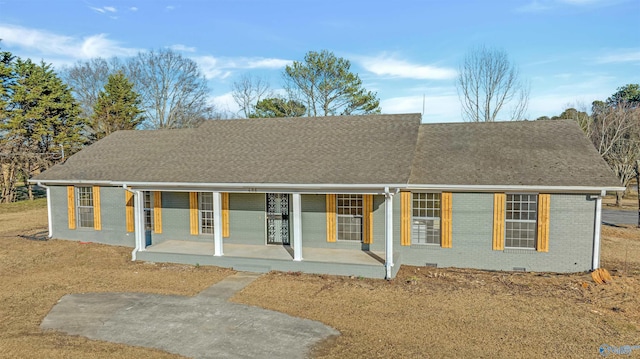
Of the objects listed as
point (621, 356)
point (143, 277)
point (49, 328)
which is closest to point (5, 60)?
point (143, 277)

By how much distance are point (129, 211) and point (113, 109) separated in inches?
891

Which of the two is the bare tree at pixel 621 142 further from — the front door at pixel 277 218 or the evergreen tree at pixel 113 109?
the evergreen tree at pixel 113 109

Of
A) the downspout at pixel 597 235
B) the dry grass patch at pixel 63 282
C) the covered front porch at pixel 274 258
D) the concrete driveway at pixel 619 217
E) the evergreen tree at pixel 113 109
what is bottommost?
the concrete driveway at pixel 619 217

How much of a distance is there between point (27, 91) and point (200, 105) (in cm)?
1845

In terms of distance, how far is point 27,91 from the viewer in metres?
28.8

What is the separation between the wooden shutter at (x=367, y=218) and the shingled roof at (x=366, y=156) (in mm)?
1238

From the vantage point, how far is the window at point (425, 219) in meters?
11.9

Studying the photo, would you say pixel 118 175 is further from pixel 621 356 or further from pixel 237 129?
pixel 621 356

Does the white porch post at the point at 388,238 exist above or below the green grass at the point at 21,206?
above

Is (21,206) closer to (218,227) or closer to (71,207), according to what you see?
(71,207)

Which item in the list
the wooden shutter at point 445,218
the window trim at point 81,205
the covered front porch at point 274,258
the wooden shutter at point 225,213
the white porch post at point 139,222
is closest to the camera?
the covered front porch at point 274,258

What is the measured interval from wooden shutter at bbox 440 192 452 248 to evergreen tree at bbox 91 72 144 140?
102ft

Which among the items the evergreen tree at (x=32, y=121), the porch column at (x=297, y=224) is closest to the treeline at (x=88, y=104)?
the evergreen tree at (x=32, y=121)

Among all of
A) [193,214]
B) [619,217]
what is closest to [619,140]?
[619,217]
